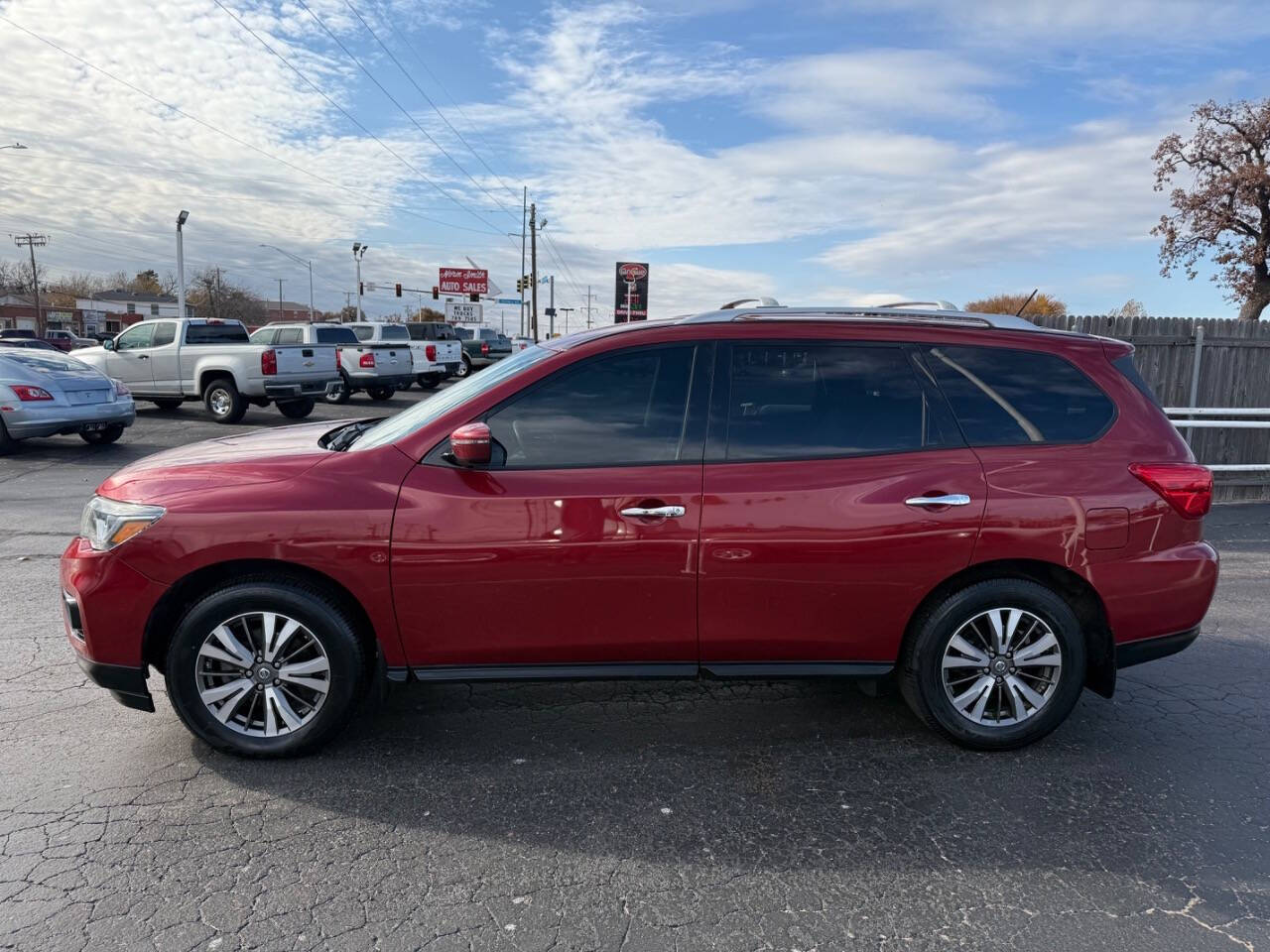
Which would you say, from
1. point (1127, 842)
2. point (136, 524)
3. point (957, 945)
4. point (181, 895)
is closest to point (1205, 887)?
point (1127, 842)

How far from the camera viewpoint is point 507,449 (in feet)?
12.2

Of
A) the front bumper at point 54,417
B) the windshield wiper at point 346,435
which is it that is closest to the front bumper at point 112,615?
the windshield wiper at point 346,435

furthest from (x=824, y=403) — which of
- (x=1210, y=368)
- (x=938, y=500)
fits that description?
(x=1210, y=368)

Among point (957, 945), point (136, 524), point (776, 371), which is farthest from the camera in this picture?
point (776, 371)

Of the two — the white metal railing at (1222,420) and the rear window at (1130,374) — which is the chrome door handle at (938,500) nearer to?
the rear window at (1130,374)

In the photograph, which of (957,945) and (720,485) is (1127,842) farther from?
(720,485)

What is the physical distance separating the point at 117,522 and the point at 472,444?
1463 millimetres

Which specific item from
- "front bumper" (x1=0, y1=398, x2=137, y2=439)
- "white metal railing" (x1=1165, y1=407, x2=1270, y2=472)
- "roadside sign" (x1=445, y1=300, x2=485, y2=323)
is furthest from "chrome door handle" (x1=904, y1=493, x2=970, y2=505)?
"roadside sign" (x1=445, y1=300, x2=485, y2=323)

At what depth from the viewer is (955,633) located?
382 centimetres

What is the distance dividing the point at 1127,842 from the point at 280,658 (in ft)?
10.8

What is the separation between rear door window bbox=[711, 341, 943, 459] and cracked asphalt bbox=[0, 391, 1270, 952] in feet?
4.32

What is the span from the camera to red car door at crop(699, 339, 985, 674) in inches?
145

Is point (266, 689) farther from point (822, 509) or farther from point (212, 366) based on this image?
point (212, 366)

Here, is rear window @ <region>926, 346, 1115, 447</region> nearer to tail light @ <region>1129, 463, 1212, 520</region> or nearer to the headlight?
tail light @ <region>1129, 463, 1212, 520</region>
